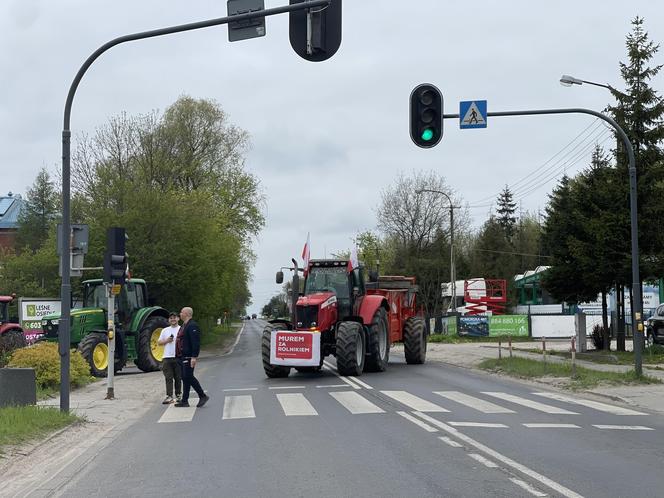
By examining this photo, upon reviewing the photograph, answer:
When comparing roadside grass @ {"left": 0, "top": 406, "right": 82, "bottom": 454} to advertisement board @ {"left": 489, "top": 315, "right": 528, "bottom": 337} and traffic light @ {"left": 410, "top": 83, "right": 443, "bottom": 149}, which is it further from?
advertisement board @ {"left": 489, "top": 315, "right": 528, "bottom": 337}

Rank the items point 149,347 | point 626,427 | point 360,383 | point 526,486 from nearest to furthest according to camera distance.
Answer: point 526,486 → point 626,427 → point 360,383 → point 149,347

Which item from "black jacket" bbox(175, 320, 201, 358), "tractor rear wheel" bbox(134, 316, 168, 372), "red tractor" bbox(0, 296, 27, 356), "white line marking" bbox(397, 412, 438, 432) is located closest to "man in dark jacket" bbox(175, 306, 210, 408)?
"black jacket" bbox(175, 320, 201, 358)

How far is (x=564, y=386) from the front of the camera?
18672mm

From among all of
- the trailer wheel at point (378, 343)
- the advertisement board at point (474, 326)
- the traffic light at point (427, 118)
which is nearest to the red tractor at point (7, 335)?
the trailer wheel at point (378, 343)

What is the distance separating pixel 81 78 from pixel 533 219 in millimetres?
82613

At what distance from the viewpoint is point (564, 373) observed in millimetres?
20719

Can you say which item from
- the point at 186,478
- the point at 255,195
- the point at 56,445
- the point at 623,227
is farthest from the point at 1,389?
the point at 255,195

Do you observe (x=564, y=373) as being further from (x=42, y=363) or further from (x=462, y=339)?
(x=462, y=339)

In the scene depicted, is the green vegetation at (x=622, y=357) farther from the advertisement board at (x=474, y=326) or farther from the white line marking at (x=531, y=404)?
the advertisement board at (x=474, y=326)

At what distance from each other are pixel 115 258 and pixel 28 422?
5.30m

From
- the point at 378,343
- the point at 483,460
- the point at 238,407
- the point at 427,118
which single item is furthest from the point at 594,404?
the point at 378,343

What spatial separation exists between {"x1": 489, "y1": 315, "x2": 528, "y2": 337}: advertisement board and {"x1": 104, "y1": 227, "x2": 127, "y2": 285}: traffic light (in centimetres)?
3509

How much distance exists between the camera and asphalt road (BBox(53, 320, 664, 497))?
7.88 meters

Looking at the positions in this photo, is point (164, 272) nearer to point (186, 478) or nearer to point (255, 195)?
point (255, 195)
